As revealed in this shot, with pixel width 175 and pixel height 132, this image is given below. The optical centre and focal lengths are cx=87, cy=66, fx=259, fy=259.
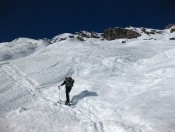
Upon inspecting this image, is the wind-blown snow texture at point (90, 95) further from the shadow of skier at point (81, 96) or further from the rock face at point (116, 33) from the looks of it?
the rock face at point (116, 33)

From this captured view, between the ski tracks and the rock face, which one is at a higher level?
the ski tracks

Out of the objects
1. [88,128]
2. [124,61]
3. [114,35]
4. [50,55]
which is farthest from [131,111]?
[114,35]

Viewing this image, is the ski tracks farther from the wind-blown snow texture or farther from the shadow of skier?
the shadow of skier

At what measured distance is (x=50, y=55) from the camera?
32781 mm

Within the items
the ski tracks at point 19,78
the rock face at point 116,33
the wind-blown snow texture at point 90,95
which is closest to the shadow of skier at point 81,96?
the wind-blown snow texture at point 90,95

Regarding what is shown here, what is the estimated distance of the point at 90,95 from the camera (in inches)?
677

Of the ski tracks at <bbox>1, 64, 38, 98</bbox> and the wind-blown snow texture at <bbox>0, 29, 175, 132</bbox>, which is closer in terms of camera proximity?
the wind-blown snow texture at <bbox>0, 29, 175, 132</bbox>

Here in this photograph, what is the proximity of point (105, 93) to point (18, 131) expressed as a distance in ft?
23.8

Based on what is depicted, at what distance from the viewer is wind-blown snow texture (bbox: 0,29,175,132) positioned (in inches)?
488

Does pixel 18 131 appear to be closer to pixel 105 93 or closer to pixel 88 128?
pixel 88 128

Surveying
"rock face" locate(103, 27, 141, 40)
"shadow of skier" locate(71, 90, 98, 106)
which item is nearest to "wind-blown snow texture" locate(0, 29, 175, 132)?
"shadow of skier" locate(71, 90, 98, 106)

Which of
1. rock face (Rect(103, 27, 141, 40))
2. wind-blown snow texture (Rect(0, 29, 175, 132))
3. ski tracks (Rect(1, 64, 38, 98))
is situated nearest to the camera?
wind-blown snow texture (Rect(0, 29, 175, 132))

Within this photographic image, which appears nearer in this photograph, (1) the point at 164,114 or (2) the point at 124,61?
(1) the point at 164,114

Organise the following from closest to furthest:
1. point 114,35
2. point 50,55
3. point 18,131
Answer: point 18,131 → point 50,55 → point 114,35
